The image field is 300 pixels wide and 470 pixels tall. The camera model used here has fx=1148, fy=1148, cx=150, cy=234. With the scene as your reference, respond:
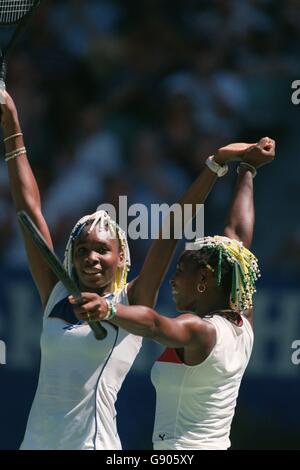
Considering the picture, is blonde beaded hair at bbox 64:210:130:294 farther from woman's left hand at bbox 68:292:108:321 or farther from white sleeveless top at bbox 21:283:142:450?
woman's left hand at bbox 68:292:108:321

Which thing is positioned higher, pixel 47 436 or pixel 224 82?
pixel 224 82

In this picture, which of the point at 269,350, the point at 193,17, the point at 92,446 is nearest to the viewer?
the point at 92,446

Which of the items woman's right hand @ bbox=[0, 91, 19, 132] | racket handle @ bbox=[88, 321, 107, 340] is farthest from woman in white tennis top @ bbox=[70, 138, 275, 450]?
woman's right hand @ bbox=[0, 91, 19, 132]

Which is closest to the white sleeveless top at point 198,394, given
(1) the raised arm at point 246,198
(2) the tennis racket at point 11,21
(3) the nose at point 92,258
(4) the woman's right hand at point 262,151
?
(3) the nose at point 92,258

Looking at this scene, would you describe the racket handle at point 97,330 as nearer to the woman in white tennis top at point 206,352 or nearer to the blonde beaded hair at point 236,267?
the woman in white tennis top at point 206,352

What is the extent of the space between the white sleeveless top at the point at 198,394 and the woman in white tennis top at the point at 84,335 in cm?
20

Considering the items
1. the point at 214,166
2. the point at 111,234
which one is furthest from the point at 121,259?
the point at 214,166

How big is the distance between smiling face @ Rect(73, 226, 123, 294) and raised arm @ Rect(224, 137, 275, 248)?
643 mm

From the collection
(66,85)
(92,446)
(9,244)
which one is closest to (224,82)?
(66,85)

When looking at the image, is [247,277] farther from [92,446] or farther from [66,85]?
[66,85]

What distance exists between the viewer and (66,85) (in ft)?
30.1

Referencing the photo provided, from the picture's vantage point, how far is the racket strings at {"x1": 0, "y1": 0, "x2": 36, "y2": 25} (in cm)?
524
